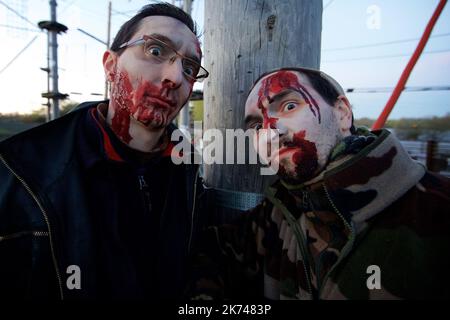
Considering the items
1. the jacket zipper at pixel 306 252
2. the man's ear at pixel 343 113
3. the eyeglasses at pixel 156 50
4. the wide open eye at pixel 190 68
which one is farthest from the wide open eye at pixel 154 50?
the jacket zipper at pixel 306 252

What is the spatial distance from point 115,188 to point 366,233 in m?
1.24

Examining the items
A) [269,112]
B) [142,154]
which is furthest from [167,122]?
[269,112]

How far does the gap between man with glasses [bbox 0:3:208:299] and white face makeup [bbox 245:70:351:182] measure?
0.56 metres

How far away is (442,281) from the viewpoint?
1.01 m

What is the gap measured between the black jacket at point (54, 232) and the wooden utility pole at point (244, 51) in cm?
70

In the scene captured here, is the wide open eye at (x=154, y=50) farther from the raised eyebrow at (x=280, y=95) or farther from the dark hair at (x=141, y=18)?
the raised eyebrow at (x=280, y=95)

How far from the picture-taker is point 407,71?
4.96m

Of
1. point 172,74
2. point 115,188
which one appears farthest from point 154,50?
point 115,188

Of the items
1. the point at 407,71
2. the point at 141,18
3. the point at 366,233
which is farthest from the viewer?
the point at 407,71

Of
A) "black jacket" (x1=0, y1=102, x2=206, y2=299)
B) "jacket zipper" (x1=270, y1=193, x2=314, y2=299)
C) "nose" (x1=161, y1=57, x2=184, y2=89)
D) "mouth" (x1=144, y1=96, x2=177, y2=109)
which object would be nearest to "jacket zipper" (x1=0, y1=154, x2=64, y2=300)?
"black jacket" (x1=0, y1=102, x2=206, y2=299)

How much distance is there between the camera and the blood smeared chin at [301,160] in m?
1.30

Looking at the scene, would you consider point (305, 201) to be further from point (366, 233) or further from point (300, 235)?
point (366, 233)

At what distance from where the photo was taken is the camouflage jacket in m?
1.04
